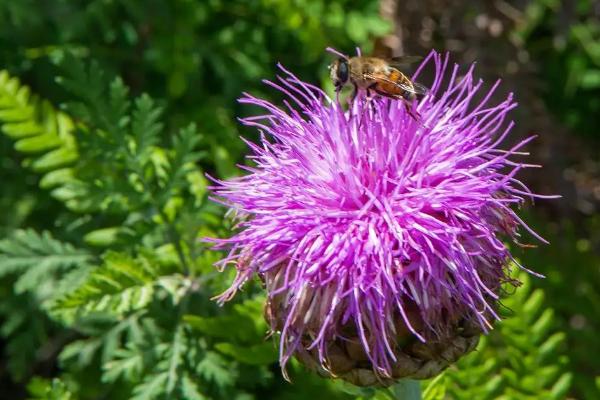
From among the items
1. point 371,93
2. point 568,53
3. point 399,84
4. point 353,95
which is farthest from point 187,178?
point 568,53

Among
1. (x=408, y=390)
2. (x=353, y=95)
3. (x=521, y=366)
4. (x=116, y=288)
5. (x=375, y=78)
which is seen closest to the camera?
(x=408, y=390)

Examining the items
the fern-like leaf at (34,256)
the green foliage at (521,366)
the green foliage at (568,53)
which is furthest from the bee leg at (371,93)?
the green foliage at (568,53)

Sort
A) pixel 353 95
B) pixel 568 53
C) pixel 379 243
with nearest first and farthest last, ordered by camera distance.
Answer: pixel 379 243 < pixel 353 95 < pixel 568 53

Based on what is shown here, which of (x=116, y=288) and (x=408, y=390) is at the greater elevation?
(x=408, y=390)

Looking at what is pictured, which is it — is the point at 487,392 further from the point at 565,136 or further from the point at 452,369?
the point at 565,136

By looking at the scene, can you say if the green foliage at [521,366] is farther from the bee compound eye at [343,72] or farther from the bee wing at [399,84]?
the bee compound eye at [343,72]

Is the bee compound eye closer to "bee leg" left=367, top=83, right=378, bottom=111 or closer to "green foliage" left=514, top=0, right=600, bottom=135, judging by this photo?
"bee leg" left=367, top=83, right=378, bottom=111

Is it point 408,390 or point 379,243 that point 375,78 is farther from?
point 408,390

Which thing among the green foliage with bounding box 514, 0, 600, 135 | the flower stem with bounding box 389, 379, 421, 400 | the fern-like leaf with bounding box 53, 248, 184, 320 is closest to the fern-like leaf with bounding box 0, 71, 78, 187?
the fern-like leaf with bounding box 53, 248, 184, 320

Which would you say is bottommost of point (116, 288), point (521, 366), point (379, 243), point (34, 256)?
point (34, 256)
